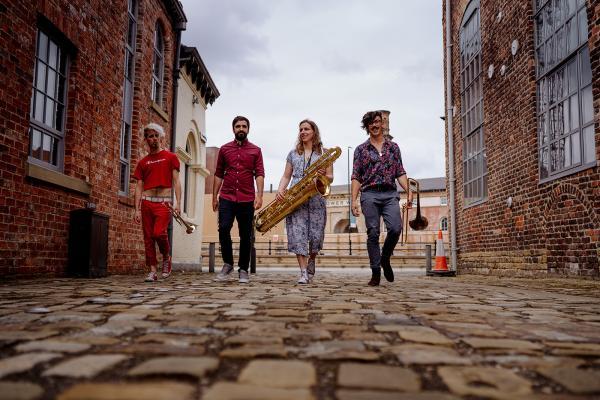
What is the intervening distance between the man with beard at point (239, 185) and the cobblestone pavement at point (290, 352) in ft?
8.84

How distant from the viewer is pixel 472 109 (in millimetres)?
12117

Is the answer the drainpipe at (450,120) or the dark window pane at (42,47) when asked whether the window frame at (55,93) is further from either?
the drainpipe at (450,120)

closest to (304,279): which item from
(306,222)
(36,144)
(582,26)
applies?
(306,222)

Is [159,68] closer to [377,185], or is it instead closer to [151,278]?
[151,278]

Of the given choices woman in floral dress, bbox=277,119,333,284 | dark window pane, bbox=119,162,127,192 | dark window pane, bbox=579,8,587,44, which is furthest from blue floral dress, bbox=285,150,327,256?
dark window pane, bbox=579,8,587,44

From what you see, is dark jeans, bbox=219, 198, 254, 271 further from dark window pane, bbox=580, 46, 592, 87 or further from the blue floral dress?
dark window pane, bbox=580, 46, 592, 87

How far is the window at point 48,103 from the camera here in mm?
6391

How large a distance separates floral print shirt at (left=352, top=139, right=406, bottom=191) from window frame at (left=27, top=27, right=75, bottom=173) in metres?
3.85

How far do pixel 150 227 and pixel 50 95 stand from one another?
7.32ft

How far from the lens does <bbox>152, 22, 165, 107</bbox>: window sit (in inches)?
434

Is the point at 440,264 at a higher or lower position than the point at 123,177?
lower

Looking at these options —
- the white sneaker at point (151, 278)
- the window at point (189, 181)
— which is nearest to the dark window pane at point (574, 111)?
the white sneaker at point (151, 278)

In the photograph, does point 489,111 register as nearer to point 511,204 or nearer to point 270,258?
point 511,204

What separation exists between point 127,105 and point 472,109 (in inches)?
298
